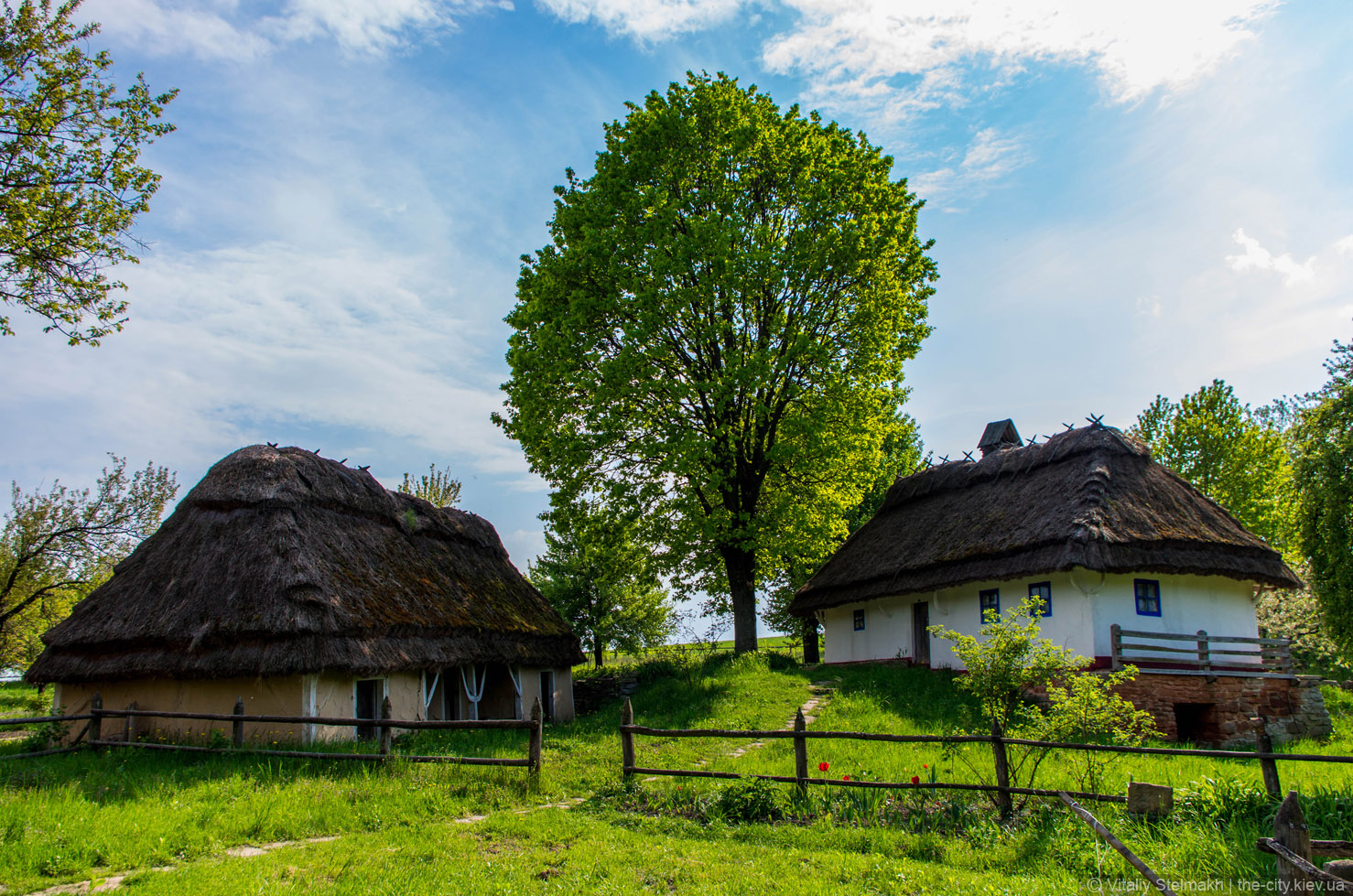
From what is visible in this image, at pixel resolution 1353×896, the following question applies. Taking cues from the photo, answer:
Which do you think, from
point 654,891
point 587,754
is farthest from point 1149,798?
point 587,754

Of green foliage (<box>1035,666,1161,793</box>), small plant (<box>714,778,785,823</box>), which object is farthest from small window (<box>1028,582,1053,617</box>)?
small plant (<box>714,778,785,823</box>)

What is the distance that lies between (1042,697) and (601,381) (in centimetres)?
1262

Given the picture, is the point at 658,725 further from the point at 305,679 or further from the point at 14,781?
the point at 14,781

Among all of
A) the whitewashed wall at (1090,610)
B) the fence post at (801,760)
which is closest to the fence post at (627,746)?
the fence post at (801,760)

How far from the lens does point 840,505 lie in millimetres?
22328

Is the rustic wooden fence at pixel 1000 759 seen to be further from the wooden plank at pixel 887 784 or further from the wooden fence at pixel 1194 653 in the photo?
the wooden fence at pixel 1194 653

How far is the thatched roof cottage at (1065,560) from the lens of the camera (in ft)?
56.2

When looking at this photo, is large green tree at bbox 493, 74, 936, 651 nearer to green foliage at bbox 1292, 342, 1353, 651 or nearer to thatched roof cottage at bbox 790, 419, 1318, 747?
thatched roof cottage at bbox 790, 419, 1318, 747

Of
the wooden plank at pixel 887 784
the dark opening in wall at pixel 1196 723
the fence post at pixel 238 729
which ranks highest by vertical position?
the fence post at pixel 238 729

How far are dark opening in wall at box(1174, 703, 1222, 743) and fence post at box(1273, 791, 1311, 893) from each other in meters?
13.9

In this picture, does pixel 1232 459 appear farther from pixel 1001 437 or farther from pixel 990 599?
pixel 990 599

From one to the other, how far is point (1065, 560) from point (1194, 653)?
3.74 m

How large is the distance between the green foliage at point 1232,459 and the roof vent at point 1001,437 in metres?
6.61

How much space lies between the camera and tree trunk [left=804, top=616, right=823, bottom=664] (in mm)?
29766
